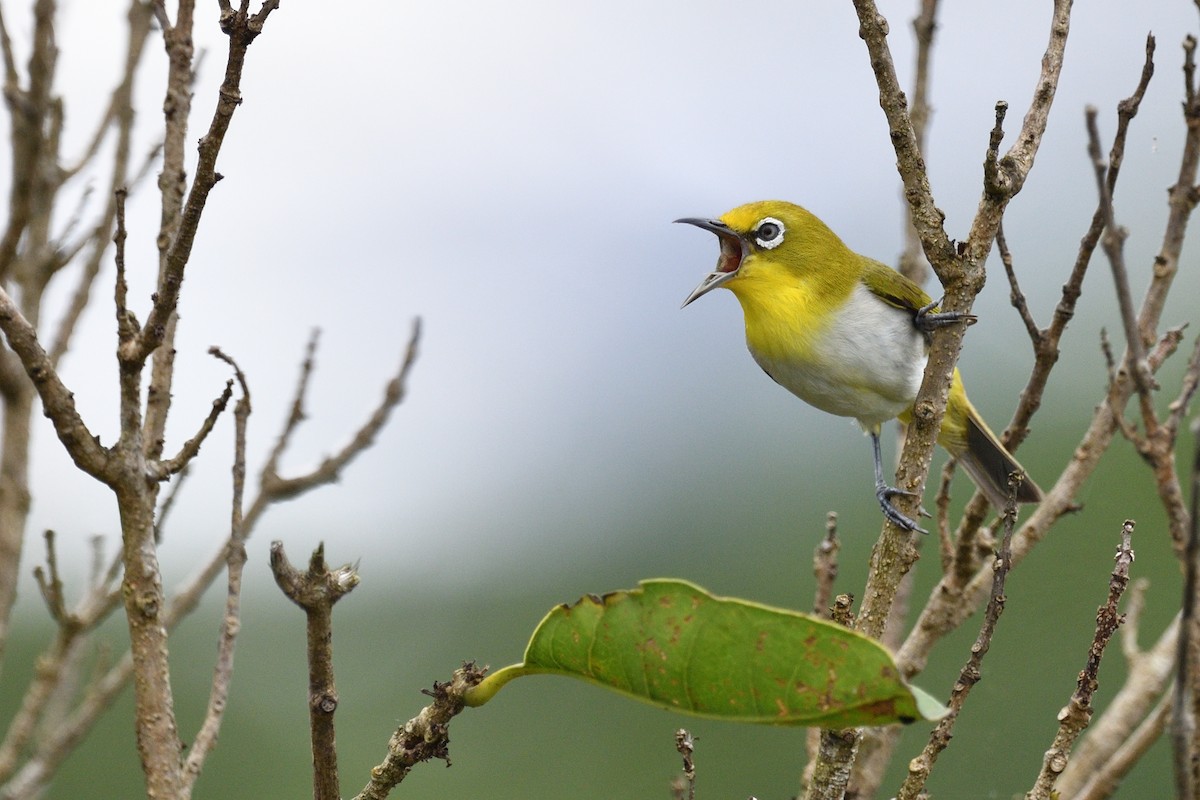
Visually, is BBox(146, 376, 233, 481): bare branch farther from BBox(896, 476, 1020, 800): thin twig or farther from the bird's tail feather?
the bird's tail feather

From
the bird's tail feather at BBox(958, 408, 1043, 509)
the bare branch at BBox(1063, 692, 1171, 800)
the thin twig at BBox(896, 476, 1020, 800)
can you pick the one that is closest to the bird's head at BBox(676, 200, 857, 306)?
the bird's tail feather at BBox(958, 408, 1043, 509)

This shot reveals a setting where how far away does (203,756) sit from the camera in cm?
176

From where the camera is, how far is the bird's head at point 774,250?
3.68 meters

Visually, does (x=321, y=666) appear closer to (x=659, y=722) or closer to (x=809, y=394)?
(x=809, y=394)

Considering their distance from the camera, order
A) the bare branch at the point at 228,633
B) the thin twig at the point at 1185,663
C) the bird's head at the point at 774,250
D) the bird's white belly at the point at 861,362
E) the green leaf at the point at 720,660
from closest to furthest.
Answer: the thin twig at the point at 1185,663
the green leaf at the point at 720,660
the bare branch at the point at 228,633
the bird's white belly at the point at 861,362
the bird's head at the point at 774,250

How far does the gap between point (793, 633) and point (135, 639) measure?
869 millimetres

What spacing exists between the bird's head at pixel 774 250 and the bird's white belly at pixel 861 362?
13 centimetres

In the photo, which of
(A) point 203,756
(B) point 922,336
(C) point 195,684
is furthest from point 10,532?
(C) point 195,684

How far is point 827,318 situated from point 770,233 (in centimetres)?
33

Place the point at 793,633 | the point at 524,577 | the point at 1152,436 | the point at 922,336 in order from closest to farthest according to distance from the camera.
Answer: the point at 793,633
the point at 1152,436
the point at 922,336
the point at 524,577

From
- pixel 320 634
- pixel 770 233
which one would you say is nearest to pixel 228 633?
pixel 320 634

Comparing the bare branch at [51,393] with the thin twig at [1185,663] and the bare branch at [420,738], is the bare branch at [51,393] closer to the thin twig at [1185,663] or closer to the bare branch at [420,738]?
the bare branch at [420,738]

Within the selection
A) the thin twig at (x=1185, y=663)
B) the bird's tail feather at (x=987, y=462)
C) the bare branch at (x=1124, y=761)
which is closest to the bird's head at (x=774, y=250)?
the bird's tail feather at (x=987, y=462)

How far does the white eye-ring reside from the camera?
373 centimetres
